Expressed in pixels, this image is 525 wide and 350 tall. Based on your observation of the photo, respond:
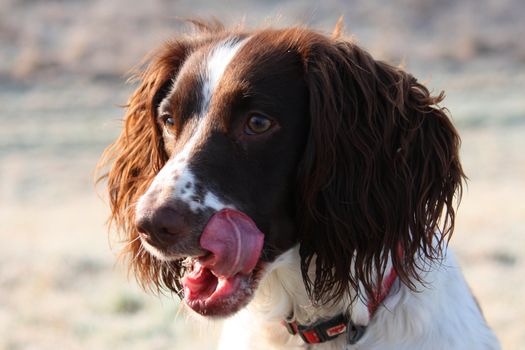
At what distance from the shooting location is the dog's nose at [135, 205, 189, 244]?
8.63ft

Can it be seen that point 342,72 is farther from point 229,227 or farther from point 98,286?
point 98,286

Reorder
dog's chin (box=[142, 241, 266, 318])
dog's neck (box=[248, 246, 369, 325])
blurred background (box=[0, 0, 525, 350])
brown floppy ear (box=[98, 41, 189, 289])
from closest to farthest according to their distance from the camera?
dog's chin (box=[142, 241, 266, 318]) < dog's neck (box=[248, 246, 369, 325]) < brown floppy ear (box=[98, 41, 189, 289]) < blurred background (box=[0, 0, 525, 350])

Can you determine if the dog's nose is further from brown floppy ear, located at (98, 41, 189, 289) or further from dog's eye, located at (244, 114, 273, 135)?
brown floppy ear, located at (98, 41, 189, 289)

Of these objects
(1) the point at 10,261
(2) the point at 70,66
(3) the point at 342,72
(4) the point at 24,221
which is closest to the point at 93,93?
(2) the point at 70,66

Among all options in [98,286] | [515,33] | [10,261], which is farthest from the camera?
[515,33]

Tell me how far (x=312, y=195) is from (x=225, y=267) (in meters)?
0.40

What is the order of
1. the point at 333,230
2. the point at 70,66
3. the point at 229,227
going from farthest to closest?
the point at 70,66 < the point at 333,230 < the point at 229,227

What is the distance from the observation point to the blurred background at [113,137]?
5883 mm

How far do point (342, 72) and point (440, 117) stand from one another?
1.26ft

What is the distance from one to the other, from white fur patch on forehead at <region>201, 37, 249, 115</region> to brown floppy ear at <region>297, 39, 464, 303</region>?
0.96 ft

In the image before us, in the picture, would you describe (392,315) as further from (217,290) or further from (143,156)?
(143,156)

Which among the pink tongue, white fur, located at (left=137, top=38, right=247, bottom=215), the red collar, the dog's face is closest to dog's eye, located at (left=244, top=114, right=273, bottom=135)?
the dog's face

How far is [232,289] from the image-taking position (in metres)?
2.88

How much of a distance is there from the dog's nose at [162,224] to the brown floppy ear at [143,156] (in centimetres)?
72
